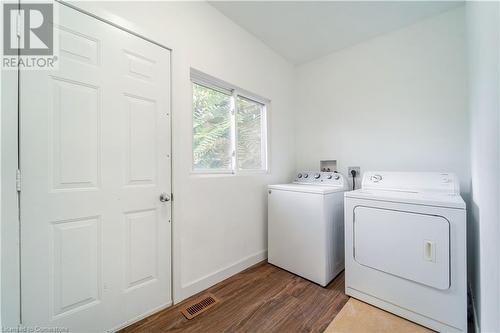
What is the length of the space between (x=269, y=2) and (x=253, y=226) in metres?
2.25

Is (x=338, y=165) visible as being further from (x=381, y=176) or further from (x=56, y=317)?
(x=56, y=317)

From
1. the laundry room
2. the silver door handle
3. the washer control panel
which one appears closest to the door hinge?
the laundry room

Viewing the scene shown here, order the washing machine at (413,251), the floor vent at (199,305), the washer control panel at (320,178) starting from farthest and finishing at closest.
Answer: the washer control panel at (320,178), the floor vent at (199,305), the washing machine at (413,251)

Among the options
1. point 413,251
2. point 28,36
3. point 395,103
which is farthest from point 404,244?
point 28,36

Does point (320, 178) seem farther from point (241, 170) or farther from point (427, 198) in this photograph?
point (427, 198)

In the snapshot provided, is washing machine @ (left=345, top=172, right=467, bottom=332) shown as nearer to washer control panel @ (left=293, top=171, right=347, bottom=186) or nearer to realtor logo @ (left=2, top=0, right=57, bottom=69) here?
washer control panel @ (left=293, top=171, right=347, bottom=186)

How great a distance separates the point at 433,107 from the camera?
1983 mm

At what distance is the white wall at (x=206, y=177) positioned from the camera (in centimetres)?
161

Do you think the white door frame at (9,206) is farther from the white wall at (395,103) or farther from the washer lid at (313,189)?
the white wall at (395,103)

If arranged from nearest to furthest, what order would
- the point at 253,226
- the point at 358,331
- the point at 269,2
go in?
the point at 358,331 → the point at 269,2 → the point at 253,226

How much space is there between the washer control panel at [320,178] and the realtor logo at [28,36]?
247 centimetres

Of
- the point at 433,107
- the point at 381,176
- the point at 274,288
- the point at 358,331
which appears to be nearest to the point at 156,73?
the point at 274,288

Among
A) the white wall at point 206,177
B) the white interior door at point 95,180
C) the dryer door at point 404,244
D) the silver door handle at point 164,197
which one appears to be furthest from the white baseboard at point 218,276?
the dryer door at point 404,244

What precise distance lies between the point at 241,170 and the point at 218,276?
1082 millimetres
